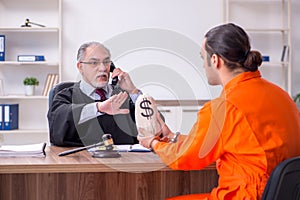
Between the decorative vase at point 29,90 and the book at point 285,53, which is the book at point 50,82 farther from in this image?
the book at point 285,53

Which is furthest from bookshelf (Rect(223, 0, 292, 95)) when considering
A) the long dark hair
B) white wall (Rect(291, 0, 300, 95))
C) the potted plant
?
the long dark hair

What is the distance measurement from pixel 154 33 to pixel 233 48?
355 centimetres

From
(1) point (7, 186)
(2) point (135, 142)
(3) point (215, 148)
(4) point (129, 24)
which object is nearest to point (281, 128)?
(3) point (215, 148)

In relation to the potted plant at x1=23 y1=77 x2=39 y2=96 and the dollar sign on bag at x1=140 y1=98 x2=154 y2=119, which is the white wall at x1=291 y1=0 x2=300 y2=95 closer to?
the potted plant at x1=23 y1=77 x2=39 y2=96

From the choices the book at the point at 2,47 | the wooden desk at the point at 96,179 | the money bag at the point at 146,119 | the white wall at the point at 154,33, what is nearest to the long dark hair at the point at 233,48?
the money bag at the point at 146,119

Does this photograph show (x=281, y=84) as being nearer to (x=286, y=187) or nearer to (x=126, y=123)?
(x=126, y=123)

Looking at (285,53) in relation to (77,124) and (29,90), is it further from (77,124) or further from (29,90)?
(77,124)

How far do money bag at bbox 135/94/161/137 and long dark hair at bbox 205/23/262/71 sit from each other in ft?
1.36

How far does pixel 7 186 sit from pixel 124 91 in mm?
961

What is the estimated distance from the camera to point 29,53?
517 centimetres

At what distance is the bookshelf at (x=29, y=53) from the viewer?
515 centimetres

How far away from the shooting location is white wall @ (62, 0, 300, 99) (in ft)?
17.1

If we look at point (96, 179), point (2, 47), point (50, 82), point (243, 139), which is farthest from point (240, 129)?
point (2, 47)

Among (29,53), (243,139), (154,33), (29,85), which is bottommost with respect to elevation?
(243,139)
